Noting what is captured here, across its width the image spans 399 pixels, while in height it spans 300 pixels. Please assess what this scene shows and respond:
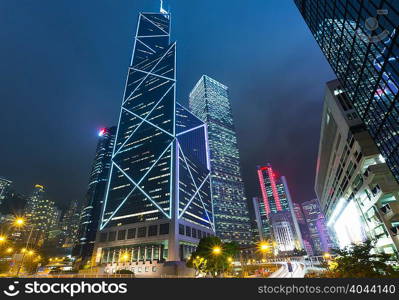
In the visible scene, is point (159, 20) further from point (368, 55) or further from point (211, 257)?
point (211, 257)

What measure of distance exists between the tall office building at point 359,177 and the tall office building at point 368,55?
13595mm

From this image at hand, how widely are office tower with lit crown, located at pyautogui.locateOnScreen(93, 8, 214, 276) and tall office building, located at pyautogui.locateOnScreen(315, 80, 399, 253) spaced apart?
53.1m

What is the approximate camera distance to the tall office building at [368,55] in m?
20.2

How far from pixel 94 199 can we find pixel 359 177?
517 ft

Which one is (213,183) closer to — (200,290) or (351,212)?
(351,212)

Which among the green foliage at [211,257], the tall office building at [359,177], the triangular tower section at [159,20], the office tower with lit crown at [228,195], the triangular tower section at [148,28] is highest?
the triangular tower section at [159,20]

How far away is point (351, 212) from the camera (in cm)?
5775

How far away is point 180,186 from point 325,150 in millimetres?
55901

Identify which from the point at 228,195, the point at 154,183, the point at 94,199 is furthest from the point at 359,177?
the point at 94,199

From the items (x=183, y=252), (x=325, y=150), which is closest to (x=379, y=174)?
(x=325, y=150)

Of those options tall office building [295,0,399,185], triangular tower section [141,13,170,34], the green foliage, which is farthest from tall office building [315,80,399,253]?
triangular tower section [141,13,170,34]

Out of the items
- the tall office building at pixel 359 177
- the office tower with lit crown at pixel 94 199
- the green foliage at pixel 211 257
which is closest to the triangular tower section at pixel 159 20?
the office tower with lit crown at pixel 94 199

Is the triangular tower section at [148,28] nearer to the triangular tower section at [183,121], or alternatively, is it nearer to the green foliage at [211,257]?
the triangular tower section at [183,121]

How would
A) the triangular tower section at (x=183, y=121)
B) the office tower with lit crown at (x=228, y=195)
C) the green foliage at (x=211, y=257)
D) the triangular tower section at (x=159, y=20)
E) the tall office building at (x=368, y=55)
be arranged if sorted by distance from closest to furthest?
the tall office building at (x=368, y=55), the green foliage at (x=211, y=257), the triangular tower section at (x=183, y=121), the office tower with lit crown at (x=228, y=195), the triangular tower section at (x=159, y=20)
